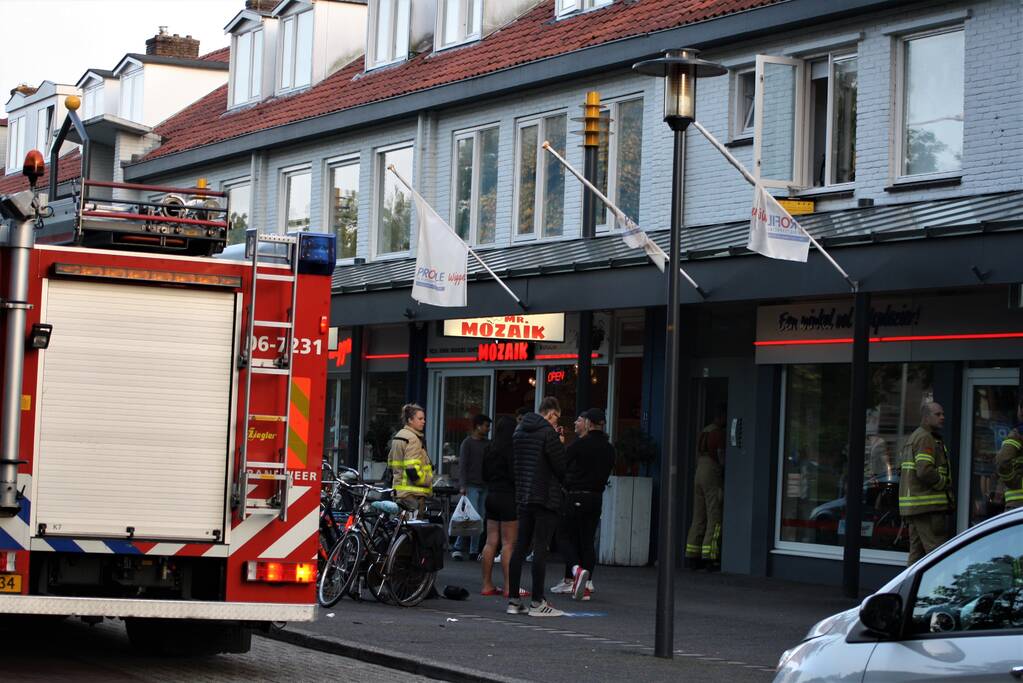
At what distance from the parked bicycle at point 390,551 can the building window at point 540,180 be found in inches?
347

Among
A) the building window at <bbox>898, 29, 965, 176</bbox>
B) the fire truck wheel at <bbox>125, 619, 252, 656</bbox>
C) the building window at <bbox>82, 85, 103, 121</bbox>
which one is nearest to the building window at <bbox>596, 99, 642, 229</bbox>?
the building window at <bbox>898, 29, 965, 176</bbox>

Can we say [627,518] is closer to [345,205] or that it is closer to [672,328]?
[672,328]

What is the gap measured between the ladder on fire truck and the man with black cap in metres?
6.39

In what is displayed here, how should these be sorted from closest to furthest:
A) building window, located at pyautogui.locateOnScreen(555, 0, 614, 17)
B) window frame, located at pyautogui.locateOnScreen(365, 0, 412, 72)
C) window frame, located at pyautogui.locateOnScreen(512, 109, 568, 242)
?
window frame, located at pyautogui.locateOnScreen(512, 109, 568, 242), building window, located at pyautogui.locateOnScreen(555, 0, 614, 17), window frame, located at pyautogui.locateOnScreen(365, 0, 412, 72)

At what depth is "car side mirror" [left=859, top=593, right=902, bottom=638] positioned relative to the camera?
6.14 meters

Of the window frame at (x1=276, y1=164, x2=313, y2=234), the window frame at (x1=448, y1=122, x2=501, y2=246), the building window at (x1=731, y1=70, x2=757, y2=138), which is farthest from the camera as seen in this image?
the window frame at (x1=276, y1=164, x2=313, y2=234)

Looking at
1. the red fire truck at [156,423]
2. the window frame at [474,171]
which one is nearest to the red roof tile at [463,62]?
the window frame at [474,171]

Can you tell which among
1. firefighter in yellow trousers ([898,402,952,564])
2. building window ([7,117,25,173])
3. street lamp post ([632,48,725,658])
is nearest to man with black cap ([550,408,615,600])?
firefighter in yellow trousers ([898,402,952,564])

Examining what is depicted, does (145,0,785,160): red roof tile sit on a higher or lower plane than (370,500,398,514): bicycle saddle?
higher

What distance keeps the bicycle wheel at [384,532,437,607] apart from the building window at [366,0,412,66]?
1510 centimetres

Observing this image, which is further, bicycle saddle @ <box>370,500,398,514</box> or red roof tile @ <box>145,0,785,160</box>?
red roof tile @ <box>145,0,785,160</box>

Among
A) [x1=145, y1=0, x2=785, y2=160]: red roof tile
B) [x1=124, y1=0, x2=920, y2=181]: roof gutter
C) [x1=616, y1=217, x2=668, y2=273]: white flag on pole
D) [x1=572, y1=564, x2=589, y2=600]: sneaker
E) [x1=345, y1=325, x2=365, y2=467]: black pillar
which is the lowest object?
[x1=572, y1=564, x2=589, y2=600]: sneaker

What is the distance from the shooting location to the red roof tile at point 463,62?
22156mm

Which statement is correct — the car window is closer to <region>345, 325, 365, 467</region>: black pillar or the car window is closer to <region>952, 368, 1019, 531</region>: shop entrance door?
<region>952, 368, 1019, 531</region>: shop entrance door
